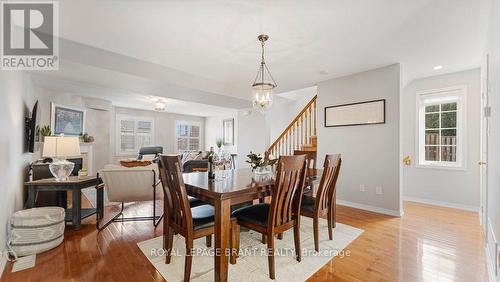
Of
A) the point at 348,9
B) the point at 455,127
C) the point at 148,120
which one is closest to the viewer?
the point at 348,9

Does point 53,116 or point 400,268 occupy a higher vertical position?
point 53,116

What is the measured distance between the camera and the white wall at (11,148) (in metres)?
2.02

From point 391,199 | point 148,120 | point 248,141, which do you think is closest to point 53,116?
point 148,120

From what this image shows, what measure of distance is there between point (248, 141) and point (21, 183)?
486 cm

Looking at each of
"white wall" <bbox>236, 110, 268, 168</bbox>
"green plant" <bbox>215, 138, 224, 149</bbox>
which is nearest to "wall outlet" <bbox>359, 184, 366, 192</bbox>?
"white wall" <bbox>236, 110, 268, 168</bbox>

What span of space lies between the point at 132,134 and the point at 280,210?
24.2 feet

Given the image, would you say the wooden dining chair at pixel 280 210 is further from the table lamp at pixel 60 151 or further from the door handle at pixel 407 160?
the door handle at pixel 407 160

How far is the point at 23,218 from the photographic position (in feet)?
7.13

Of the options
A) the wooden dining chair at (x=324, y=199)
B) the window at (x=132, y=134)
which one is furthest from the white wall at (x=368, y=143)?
the window at (x=132, y=134)

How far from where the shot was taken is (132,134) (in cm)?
770

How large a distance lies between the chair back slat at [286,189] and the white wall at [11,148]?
2412mm

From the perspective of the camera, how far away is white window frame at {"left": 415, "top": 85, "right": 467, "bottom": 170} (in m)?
3.76

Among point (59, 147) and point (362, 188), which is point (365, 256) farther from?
point (59, 147)

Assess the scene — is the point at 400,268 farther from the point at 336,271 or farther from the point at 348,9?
the point at 348,9
